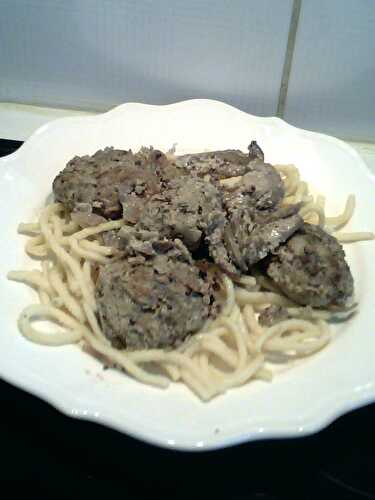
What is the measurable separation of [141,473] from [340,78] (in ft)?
9.41

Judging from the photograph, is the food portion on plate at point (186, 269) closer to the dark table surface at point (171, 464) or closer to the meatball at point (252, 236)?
the meatball at point (252, 236)

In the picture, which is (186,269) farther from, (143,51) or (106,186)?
(143,51)

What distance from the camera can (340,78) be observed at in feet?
12.4

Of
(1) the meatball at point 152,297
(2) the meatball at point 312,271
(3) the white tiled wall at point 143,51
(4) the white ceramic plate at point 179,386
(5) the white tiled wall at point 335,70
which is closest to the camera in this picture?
(4) the white ceramic plate at point 179,386

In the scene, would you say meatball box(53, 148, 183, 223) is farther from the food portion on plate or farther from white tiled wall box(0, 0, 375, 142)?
white tiled wall box(0, 0, 375, 142)

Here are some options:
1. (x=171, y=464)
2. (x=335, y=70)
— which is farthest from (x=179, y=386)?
(x=335, y=70)

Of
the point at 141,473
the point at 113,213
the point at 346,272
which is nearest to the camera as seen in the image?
the point at 141,473

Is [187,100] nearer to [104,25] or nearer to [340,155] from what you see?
[104,25]

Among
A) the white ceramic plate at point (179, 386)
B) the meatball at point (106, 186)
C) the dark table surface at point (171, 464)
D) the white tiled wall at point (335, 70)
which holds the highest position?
the white tiled wall at point (335, 70)

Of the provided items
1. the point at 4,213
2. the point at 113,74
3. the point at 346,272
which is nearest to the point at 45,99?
the point at 113,74

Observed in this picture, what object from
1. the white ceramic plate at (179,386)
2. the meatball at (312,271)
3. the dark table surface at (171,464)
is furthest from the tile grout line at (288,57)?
the dark table surface at (171,464)

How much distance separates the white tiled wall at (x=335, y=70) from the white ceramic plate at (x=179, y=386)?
1.72 ft

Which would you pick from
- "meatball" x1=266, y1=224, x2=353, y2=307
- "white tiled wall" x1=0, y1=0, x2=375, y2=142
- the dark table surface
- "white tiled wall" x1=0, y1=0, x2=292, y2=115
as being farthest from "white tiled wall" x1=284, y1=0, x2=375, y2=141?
the dark table surface

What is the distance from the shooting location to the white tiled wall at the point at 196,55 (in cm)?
355
